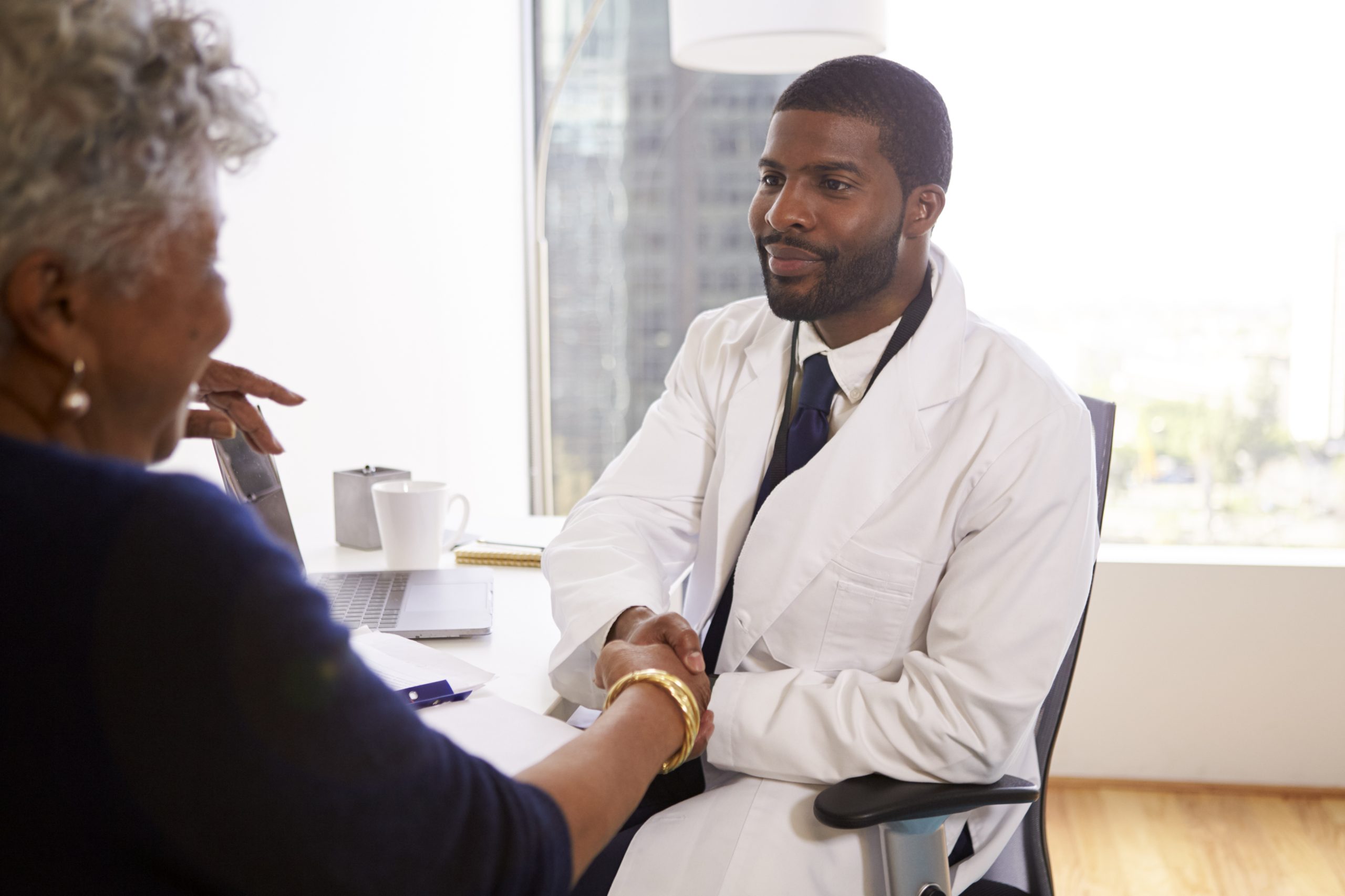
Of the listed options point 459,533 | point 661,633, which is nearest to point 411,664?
point 661,633

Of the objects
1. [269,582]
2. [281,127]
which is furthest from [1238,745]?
[269,582]

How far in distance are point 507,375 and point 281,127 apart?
58.2 inches

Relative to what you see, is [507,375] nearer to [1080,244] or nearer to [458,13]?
[458,13]

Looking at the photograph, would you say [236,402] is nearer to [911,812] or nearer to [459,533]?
[459,533]

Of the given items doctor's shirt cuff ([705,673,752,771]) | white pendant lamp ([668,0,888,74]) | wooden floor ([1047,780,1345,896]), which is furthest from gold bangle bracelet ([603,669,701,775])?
wooden floor ([1047,780,1345,896])

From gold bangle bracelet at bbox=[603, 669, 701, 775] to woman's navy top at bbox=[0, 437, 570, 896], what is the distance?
0.46m

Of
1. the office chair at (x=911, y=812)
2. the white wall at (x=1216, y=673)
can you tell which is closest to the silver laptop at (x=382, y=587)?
the office chair at (x=911, y=812)

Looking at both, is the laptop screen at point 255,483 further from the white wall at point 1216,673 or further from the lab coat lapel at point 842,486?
the white wall at point 1216,673

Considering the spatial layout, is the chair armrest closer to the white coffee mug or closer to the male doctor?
the male doctor

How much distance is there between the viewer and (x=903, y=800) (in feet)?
3.30

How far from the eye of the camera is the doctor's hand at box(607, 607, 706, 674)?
1.15 metres

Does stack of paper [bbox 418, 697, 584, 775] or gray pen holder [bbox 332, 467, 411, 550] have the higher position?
gray pen holder [bbox 332, 467, 411, 550]

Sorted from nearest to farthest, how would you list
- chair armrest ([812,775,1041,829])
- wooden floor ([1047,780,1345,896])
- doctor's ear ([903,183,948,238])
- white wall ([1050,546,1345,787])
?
chair armrest ([812,775,1041,829])
doctor's ear ([903,183,948,238])
wooden floor ([1047,780,1345,896])
white wall ([1050,546,1345,787])

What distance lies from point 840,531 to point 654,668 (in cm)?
30
